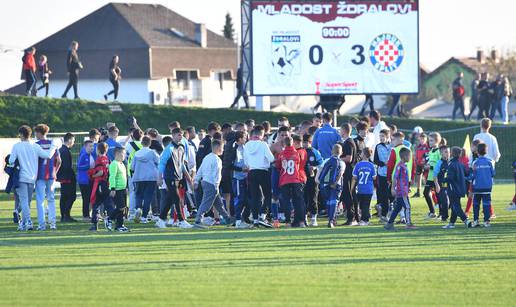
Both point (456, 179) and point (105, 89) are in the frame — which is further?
point (105, 89)

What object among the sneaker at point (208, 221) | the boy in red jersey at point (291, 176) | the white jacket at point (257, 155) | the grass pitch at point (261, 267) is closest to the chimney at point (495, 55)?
the sneaker at point (208, 221)

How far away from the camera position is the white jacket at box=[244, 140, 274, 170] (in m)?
21.8

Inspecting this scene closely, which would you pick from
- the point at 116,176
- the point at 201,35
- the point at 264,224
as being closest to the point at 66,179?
the point at 116,176

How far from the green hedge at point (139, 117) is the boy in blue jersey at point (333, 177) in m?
21.3

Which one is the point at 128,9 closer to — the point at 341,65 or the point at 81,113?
the point at 81,113

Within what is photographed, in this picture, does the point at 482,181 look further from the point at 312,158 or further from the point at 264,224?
the point at 264,224

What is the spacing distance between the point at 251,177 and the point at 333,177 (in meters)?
1.52

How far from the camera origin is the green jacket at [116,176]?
2100 centimetres

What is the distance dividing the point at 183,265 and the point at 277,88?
24.6m

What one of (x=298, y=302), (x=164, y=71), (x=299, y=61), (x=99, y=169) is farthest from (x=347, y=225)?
(x=164, y=71)

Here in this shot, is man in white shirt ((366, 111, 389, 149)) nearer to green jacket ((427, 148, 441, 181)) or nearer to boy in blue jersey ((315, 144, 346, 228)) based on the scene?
green jacket ((427, 148, 441, 181))

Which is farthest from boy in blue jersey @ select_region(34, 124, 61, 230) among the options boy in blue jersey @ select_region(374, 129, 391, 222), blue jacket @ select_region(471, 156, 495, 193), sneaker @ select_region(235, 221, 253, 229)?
blue jacket @ select_region(471, 156, 495, 193)

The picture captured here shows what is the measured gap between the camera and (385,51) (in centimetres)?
4041

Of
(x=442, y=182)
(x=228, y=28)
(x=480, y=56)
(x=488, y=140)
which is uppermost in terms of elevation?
(x=228, y=28)
